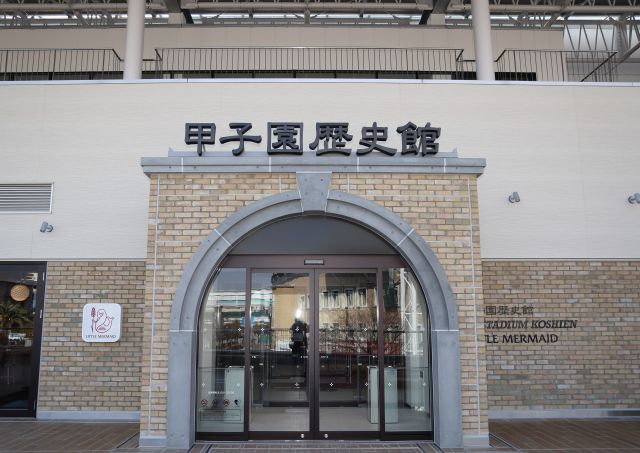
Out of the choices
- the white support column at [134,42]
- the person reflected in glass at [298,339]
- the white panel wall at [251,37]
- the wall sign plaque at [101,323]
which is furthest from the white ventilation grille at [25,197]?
the white panel wall at [251,37]

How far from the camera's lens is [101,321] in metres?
9.02

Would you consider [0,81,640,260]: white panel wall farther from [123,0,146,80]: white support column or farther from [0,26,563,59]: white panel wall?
[0,26,563,59]: white panel wall

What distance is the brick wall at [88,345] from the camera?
8898 millimetres

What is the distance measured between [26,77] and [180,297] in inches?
361

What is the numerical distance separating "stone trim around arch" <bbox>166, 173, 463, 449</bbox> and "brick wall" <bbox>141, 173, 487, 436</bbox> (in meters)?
0.12

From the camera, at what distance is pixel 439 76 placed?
13469mm

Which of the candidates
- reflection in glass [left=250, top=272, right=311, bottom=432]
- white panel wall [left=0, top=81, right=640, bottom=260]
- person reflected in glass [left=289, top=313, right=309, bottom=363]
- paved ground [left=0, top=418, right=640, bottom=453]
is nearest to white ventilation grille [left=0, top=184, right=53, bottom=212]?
white panel wall [left=0, top=81, right=640, bottom=260]

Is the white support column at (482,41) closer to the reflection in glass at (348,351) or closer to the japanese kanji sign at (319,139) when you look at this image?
the japanese kanji sign at (319,139)

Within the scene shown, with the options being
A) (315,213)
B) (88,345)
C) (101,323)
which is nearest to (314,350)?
(315,213)

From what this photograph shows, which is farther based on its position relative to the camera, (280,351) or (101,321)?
(101,321)

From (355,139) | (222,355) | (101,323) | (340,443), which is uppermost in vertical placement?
(355,139)

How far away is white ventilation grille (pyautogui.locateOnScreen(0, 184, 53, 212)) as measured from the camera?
9461 mm

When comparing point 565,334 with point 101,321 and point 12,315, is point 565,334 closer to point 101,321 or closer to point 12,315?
point 101,321

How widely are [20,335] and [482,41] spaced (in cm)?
983
